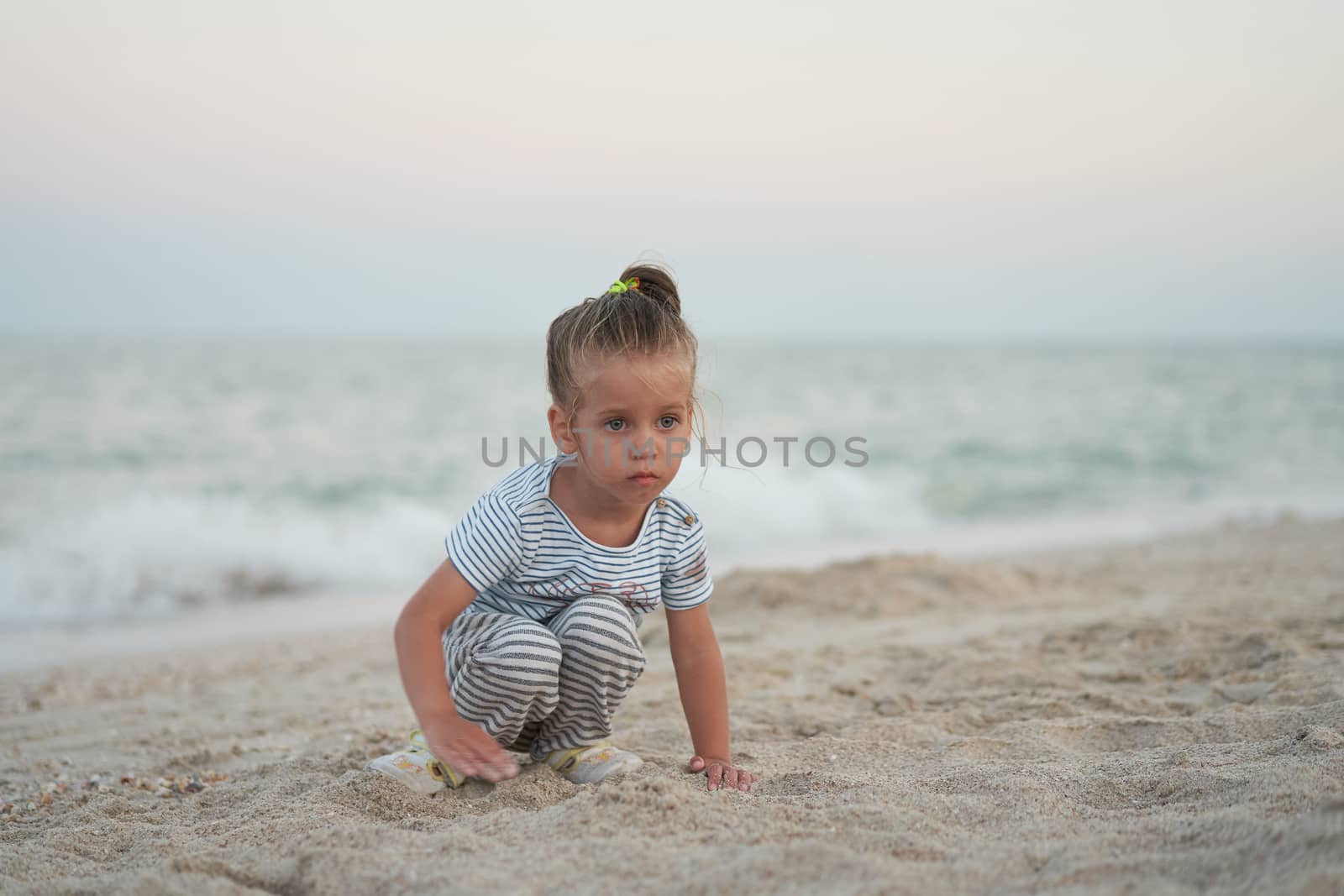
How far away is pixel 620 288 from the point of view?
2334 mm

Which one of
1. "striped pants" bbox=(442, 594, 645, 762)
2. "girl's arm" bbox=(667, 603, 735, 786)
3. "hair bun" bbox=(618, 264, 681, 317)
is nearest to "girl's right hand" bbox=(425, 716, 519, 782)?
"striped pants" bbox=(442, 594, 645, 762)

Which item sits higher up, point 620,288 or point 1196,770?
point 620,288

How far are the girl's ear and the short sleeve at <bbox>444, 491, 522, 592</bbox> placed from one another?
183mm

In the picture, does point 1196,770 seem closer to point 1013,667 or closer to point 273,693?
point 1013,667

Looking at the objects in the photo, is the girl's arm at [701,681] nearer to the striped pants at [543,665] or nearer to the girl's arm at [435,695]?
the striped pants at [543,665]

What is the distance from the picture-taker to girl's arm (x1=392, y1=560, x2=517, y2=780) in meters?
2.08

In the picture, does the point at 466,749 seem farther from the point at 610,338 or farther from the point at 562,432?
the point at 610,338

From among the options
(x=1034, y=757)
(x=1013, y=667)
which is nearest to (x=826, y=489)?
(x=1013, y=667)

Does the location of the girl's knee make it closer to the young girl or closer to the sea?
the young girl

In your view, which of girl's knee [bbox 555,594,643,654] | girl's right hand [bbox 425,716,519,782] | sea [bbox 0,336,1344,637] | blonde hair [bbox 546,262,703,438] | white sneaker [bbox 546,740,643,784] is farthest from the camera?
sea [bbox 0,336,1344,637]

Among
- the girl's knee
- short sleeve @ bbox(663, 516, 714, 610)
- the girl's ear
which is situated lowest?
the girl's knee

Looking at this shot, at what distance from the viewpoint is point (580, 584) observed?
2.39m

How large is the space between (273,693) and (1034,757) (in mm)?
2951

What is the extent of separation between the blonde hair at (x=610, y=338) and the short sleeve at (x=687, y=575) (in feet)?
1.00
